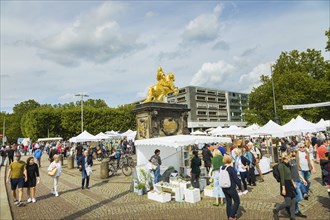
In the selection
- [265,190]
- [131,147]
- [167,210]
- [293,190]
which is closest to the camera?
[293,190]

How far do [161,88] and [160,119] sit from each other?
283cm

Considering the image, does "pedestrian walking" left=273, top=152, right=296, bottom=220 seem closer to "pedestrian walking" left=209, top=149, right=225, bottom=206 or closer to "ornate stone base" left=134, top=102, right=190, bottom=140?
"pedestrian walking" left=209, top=149, right=225, bottom=206

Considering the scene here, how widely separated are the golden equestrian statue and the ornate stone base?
1.17 metres

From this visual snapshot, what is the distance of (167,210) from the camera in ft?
27.5

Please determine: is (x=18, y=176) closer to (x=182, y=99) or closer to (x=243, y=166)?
(x=243, y=166)

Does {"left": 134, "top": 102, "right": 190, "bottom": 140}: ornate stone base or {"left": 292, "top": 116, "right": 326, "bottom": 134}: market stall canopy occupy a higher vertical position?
{"left": 134, "top": 102, "right": 190, "bottom": 140}: ornate stone base

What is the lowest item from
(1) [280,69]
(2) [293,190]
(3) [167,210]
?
(3) [167,210]

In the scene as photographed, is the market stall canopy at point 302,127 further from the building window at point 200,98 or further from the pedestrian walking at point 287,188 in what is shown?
the building window at point 200,98

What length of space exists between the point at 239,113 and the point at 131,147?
289 feet

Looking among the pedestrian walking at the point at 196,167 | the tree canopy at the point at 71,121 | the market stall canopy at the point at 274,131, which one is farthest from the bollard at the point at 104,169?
the tree canopy at the point at 71,121

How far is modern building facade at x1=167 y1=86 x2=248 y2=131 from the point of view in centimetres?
8944

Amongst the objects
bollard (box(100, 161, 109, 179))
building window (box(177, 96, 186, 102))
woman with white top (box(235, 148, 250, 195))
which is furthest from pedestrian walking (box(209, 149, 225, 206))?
building window (box(177, 96, 186, 102))

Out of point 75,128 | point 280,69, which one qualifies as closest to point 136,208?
point 280,69

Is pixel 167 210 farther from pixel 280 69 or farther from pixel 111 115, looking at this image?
pixel 111 115
